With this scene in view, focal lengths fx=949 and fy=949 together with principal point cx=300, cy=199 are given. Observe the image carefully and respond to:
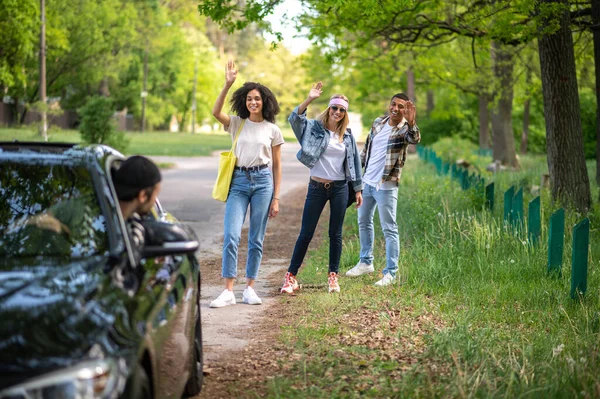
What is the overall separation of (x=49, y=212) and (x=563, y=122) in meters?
11.1

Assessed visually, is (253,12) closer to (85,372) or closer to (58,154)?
(58,154)

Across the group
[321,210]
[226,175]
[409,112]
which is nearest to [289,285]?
[321,210]

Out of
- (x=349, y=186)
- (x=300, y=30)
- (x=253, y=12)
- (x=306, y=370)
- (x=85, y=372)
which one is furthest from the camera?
(x=300, y=30)

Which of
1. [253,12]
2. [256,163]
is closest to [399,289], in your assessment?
[256,163]

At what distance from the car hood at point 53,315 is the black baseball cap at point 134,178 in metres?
0.81

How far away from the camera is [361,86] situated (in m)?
44.3

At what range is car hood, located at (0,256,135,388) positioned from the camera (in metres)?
3.09

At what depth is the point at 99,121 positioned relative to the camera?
2927 cm

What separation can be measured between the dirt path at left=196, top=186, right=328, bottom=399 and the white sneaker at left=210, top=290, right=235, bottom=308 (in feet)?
0.24

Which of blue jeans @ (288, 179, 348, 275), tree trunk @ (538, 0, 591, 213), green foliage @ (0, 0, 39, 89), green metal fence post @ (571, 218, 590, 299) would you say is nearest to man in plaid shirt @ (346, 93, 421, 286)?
blue jeans @ (288, 179, 348, 275)

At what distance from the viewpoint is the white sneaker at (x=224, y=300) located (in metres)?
8.47

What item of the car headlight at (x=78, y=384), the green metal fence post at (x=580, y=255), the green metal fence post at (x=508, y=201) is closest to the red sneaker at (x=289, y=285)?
the green metal fence post at (x=580, y=255)

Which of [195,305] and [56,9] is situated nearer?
[195,305]

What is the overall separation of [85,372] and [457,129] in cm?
4885
